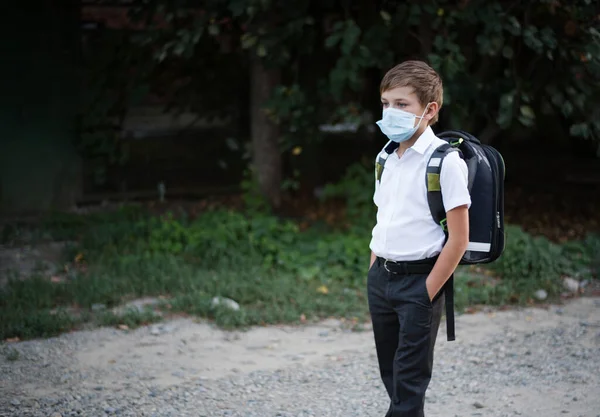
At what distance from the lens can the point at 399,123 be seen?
126 inches

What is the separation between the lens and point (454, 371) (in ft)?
16.2

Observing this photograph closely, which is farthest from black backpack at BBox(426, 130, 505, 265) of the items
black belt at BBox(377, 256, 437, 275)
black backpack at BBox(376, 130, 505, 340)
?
black belt at BBox(377, 256, 437, 275)

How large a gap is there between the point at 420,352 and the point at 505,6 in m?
5.37

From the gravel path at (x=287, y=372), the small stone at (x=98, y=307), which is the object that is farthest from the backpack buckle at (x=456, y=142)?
the small stone at (x=98, y=307)

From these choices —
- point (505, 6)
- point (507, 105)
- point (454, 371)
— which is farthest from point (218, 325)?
point (505, 6)

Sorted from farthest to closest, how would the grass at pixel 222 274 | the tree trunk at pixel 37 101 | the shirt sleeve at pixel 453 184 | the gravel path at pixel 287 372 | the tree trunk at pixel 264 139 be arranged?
the tree trunk at pixel 37 101 < the tree trunk at pixel 264 139 < the grass at pixel 222 274 < the gravel path at pixel 287 372 < the shirt sleeve at pixel 453 184

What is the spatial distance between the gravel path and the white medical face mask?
1748mm

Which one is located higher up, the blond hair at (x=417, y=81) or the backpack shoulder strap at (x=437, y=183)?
the blond hair at (x=417, y=81)

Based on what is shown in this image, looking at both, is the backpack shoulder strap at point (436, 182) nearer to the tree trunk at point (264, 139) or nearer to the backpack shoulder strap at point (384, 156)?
the backpack shoulder strap at point (384, 156)

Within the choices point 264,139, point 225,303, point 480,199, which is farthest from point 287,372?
point 264,139

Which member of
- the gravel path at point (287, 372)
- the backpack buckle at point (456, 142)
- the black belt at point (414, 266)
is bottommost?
the gravel path at point (287, 372)

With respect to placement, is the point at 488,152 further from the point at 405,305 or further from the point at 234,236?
the point at 234,236

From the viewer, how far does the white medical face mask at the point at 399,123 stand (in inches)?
126

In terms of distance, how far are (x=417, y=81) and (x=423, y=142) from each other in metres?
0.24
